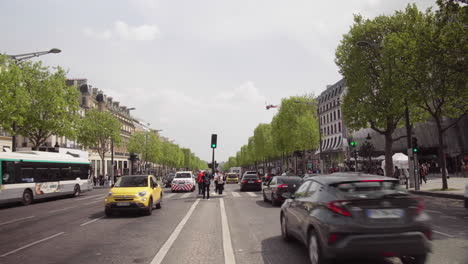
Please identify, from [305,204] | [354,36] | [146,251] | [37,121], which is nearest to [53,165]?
[37,121]

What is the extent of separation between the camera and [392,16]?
29.9m

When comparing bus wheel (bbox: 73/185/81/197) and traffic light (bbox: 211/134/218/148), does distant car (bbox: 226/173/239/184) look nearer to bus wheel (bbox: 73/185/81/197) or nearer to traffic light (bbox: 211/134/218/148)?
bus wheel (bbox: 73/185/81/197)

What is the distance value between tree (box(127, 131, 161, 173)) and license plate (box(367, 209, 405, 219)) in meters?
72.9

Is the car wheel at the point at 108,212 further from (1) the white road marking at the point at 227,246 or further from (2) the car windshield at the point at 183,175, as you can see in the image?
(2) the car windshield at the point at 183,175

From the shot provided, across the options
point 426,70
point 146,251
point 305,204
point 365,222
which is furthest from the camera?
point 426,70

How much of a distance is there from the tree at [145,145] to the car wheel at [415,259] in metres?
72.7

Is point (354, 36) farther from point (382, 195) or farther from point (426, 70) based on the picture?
point (382, 195)

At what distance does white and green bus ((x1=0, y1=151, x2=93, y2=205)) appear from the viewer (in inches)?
785

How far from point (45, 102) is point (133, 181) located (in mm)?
19943

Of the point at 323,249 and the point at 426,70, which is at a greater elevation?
the point at 426,70

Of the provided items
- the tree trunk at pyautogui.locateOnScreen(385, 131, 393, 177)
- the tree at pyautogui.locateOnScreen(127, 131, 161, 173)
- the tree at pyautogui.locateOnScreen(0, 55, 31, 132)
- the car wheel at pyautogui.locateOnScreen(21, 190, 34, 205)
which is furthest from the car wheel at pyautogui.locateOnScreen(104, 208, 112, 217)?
the tree at pyautogui.locateOnScreen(127, 131, 161, 173)

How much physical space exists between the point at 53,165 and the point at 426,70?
23450 millimetres

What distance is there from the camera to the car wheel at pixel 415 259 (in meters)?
5.29

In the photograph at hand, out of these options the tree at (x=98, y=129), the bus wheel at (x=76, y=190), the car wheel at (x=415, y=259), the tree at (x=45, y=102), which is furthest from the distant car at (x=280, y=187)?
the tree at (x=98, y=129)
